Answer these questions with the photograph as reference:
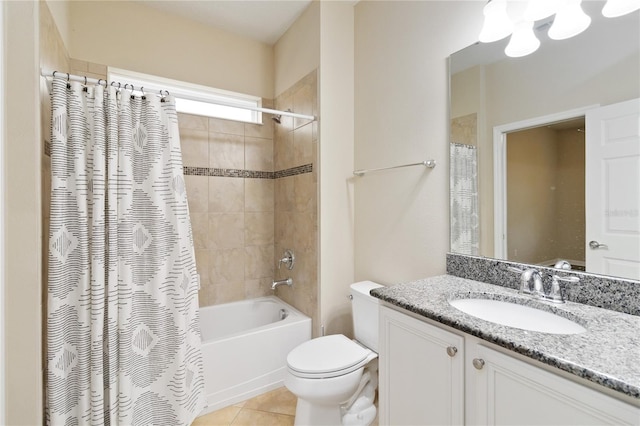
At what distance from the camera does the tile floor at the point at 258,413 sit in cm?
171

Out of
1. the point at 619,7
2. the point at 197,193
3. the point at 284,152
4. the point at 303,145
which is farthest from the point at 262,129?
the point at 619,7

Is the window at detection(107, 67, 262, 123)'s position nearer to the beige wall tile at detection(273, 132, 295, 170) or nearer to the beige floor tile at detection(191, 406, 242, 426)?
the beige wall tile at detection(273, 132, 295, 170)

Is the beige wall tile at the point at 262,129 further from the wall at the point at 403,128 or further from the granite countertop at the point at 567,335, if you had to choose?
the granite countertop at the point at 567,335

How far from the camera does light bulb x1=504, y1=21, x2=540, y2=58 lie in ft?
3.91

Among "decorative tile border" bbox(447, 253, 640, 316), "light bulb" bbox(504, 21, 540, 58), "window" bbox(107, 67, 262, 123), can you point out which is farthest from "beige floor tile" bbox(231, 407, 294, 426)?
"light bulb" bbox(504, 21, 540, 58)

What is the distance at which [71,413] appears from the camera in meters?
1.30

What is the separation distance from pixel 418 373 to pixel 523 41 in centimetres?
140

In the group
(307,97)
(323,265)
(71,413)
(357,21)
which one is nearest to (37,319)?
(71,413)

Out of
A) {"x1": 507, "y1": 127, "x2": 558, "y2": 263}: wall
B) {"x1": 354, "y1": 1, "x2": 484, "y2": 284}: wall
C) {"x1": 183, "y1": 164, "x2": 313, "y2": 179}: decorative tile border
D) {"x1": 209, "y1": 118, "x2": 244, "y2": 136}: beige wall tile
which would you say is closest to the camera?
{"x1": 507, "y1": 127, "x2": 558, "y2": 263}: wall

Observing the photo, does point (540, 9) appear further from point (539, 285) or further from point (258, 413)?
point (258, 413)

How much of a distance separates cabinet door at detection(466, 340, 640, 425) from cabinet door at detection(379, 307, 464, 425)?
0.16 feet

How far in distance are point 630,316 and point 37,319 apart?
7.02 ft

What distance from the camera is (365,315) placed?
5.89ft

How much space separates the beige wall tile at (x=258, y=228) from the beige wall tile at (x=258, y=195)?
5 centimetres
